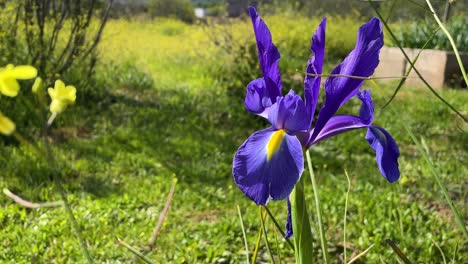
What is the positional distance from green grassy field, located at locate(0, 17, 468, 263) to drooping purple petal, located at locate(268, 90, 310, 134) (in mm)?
349

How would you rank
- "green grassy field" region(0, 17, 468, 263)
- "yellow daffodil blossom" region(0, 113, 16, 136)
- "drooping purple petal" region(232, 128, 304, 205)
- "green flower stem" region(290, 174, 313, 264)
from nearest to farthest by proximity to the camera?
"yellow daffodil blossom" region(0, 113, 16, 136)
"drooping purple petal" region(232, 128, 304, 205)
"green flower stem" region(290, 174, 313, 264)
"green grassy field" region(0, 17, 468, 263)

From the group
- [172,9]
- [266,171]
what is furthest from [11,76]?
[172,9]

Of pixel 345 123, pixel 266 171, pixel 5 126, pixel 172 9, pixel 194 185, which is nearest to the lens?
pixel 5 126

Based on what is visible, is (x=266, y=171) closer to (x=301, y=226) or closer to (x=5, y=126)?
(x=301, y=226)

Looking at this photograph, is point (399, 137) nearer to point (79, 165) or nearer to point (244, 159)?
point (79, 165)

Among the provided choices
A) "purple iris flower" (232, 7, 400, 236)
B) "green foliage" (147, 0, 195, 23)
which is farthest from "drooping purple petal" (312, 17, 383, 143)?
"green foliage" (147, 0, 195, 23)

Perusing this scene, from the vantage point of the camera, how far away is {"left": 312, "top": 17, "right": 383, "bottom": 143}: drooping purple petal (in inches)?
33.7

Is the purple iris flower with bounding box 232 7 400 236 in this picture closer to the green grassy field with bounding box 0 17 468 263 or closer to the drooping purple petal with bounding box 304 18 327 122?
the drooping purple petal with bounding box 304 18 327 122

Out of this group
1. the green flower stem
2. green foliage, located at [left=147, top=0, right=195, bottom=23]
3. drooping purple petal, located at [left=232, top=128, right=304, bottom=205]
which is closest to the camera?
drooping purple petal, located at [left=232, top=128, right=304, bottom=205]

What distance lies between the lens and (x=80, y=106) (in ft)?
14.3

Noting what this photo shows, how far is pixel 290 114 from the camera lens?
2.61 ft

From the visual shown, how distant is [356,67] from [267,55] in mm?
150

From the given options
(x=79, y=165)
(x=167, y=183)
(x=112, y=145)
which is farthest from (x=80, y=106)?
(x=167, y=183)

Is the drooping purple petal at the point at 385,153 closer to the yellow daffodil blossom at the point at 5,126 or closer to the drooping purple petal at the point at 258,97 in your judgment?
the drooping purple petal at the point at 258,97
